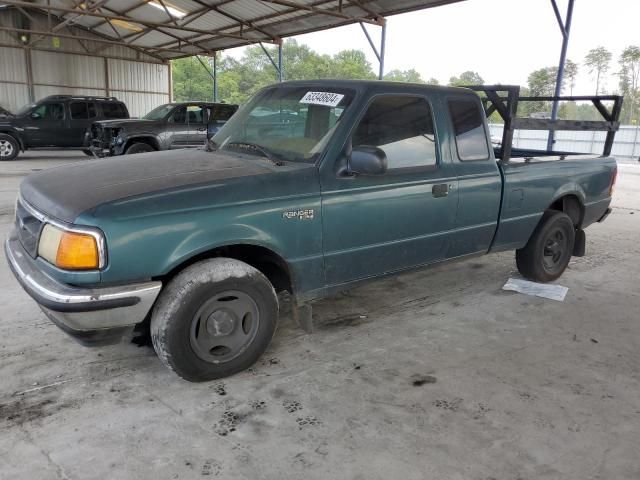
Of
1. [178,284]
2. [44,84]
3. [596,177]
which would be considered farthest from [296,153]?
[44,84]

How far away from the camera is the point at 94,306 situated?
2438 mm

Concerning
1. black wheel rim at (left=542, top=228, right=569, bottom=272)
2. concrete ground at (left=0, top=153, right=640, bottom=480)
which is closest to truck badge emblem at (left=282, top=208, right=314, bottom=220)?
concrete ground at (left=0, top=153, right=640, bottom=480)

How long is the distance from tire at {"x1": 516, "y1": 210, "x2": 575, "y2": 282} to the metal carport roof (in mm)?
9914

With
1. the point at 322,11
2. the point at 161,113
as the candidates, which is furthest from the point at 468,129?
the point at 322,11

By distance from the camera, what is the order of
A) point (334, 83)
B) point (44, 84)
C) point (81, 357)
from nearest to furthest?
point (81, 357) < point (334, 83) < point (44, 84)

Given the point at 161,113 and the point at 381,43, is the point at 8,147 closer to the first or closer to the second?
the point at 161,113

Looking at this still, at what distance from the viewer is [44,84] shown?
76.2 feet

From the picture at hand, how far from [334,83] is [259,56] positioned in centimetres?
7758

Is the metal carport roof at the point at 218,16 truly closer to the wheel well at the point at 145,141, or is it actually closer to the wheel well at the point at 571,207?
the wheel well at the point at 145,141

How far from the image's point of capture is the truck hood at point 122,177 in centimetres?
261

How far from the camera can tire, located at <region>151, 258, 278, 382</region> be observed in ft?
8.85

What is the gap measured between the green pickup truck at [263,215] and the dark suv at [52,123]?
1319 cm

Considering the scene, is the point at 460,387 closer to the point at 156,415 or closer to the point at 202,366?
the point at 202,366

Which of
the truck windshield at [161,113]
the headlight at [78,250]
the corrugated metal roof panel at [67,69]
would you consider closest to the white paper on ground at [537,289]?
the headlight at [78,250]
